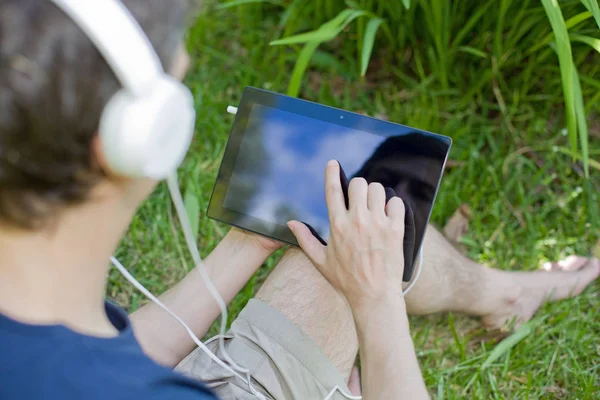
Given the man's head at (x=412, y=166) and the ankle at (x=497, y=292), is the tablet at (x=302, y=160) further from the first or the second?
the ankle at (x=497, y=292)

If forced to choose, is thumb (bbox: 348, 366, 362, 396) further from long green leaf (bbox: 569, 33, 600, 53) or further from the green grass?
long green leaf (bbox: 569, 33, 600, 53)

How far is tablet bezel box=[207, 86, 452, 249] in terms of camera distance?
1.27 meters

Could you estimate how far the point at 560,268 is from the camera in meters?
1.74

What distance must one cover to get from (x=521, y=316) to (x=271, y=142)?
83 cm

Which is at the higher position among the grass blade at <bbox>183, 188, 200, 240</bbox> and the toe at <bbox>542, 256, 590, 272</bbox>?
the grass blade at <bbox>183, 188, 200, 240</bbox>

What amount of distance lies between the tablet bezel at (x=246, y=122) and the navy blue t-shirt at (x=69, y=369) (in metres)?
0.59

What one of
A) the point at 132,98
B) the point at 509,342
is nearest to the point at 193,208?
the point at 509,342

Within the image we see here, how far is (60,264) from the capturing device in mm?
701

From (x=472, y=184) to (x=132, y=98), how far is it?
54.2 inches

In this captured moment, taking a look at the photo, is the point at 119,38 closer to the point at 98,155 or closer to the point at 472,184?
the point at 98,155

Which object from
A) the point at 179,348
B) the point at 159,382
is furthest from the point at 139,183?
the point at 179,348

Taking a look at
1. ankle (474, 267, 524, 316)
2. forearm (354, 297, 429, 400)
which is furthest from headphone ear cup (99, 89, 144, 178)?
ankle (474, 267, 524, 316)

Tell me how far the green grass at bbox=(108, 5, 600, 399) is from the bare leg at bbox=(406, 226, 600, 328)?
1.9 inches

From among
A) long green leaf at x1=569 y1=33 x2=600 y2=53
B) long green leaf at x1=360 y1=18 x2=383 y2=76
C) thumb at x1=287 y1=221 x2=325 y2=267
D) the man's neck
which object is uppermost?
the man's neck
